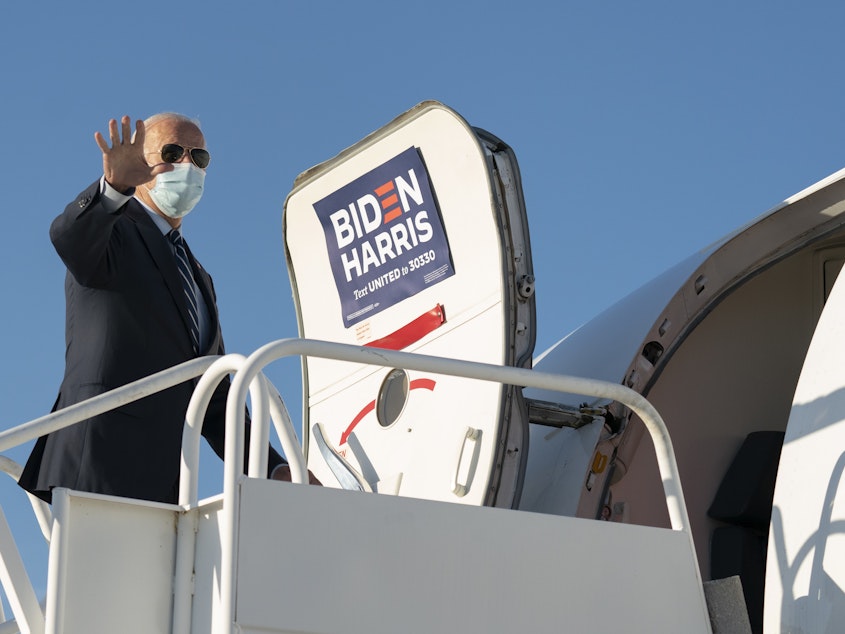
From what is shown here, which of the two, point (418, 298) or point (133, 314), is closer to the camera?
point (133, 314)

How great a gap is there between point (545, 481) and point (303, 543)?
2.70 m

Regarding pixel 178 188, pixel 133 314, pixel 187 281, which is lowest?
pixel 133 314

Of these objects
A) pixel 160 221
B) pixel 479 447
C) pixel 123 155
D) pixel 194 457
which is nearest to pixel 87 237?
pixel 123 155

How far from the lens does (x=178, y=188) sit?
5.71 meters

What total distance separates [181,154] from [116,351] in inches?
36.4

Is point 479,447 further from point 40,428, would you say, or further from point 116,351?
point 40,428

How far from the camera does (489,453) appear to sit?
5926 mm

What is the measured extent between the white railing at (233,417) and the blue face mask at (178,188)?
133cm

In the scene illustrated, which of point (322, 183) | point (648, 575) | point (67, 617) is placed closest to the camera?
point (67, 617)

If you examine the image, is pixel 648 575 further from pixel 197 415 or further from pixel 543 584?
pixel 197 415

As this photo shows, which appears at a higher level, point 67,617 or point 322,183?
point 322,183

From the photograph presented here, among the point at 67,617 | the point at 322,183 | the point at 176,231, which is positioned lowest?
the point at 67,617

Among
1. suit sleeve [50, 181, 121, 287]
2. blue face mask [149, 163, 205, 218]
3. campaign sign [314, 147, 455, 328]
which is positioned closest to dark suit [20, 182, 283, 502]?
suit sleeve [50, 181, 121, 287]

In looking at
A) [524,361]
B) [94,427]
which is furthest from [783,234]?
[94,427]
